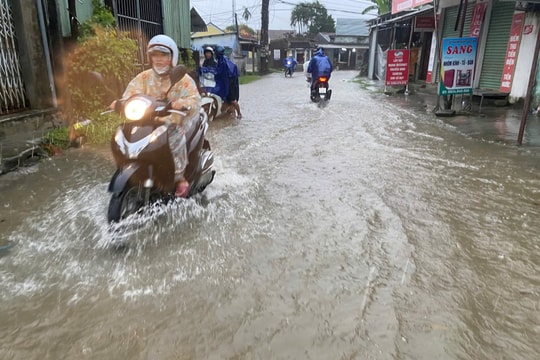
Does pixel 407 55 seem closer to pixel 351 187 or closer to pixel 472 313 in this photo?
pixel 351 187

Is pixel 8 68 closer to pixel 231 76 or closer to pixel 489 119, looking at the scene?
pixel 231 76

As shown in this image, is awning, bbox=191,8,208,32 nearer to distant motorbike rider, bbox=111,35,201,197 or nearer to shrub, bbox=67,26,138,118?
shrub, bbox=67,26,138,118

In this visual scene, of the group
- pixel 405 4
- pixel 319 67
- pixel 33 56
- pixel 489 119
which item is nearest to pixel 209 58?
pixel 33 56

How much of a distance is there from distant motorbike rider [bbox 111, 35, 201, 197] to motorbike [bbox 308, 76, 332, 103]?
9207mm

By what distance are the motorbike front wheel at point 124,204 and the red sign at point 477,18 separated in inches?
469

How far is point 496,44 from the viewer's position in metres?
11.5

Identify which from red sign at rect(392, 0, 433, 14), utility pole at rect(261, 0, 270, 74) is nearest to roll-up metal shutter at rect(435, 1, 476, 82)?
red sign at rect(392, 0, 433, 14)

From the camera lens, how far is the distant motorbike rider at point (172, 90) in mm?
3650

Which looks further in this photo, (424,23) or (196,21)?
(196,21)

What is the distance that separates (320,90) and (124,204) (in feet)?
35.2

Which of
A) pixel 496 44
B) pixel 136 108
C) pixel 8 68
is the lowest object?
pixel 136 108

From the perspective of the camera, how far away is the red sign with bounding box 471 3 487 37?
A: 1170 cm

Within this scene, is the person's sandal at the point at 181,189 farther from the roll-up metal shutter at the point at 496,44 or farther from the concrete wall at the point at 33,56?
the roll-up metal shutter at the point at 496,44

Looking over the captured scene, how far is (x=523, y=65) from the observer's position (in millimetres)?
10031
